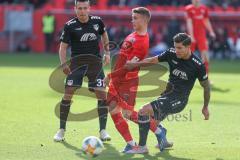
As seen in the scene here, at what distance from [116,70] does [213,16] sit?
821 inches

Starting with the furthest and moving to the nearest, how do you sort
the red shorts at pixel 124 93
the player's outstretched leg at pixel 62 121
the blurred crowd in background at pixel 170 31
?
the blurred crowd in background at pixel 170 31, the player's outstretched leg at pixel 62 121, the red shorts at pixel 124 93

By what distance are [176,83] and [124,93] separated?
83 centimetres

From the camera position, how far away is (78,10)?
10172 millimetres

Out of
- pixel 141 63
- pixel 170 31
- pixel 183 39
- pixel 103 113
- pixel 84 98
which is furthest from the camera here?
pixel 170 31

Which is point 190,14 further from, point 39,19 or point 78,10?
point 39,19

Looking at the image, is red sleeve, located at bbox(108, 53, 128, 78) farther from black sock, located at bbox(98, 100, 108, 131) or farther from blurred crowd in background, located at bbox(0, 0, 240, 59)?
blurred crowd in background, located at bbox(0, 0, 240, 59)

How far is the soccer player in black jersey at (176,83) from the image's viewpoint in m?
9.17

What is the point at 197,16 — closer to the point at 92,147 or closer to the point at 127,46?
the point at 127,46

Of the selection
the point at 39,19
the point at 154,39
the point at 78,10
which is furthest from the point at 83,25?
the point at 39,19

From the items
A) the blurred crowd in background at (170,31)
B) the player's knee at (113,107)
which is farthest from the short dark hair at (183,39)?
the blurred crowd in background at (170,31)

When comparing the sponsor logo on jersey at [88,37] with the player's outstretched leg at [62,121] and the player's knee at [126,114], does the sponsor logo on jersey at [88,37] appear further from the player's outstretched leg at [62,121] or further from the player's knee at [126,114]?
the player's knee at [126,114]

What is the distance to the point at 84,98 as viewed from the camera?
15.3 metres

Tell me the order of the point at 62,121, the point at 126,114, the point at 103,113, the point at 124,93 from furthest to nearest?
the point at 103,113 → the point at 62,121 → the point at 124,93 → the point at 126,114

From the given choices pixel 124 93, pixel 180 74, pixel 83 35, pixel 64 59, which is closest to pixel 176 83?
pixel 180 74
